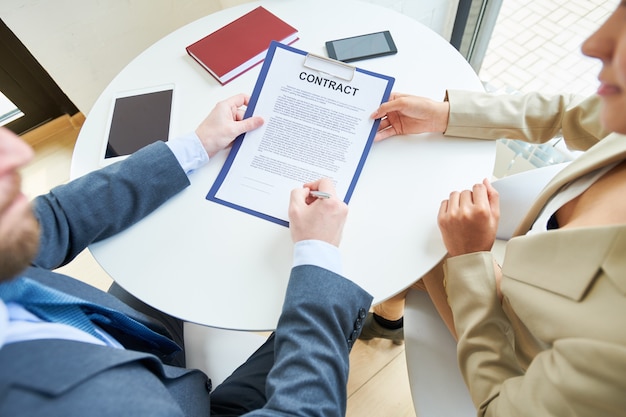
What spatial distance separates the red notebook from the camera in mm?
907

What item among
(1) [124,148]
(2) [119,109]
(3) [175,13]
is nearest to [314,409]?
(1) [124,148]

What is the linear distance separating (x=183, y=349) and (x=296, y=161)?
18.2 inches

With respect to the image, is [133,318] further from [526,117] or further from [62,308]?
[526,117]

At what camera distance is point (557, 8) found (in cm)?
144

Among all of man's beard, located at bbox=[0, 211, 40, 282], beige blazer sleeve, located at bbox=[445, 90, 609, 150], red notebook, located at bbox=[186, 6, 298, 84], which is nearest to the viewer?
man's beard, located at bbox=[0, 211, 40, 282]

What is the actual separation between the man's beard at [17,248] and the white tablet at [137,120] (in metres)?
A: 0.39

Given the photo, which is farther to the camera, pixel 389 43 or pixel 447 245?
pixel 389 43

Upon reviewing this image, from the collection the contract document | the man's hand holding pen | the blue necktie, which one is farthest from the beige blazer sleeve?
the blue necktie

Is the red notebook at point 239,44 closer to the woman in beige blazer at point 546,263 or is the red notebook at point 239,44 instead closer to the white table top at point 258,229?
the white table top at point 258,229

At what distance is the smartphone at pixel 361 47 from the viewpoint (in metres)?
0.91

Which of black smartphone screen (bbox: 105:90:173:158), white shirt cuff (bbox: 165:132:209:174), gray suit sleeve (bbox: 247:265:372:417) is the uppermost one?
black smartphone screen (bbox: 105:90:173:158)

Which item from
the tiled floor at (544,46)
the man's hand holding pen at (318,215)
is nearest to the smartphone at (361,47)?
the man's hand holding pen at (318,215)

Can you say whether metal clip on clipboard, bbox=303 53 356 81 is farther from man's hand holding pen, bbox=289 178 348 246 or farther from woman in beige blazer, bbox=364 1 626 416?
man's hand holding pen, bbox=289 178 348 246

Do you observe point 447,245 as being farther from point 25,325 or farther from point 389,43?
point 25,325
